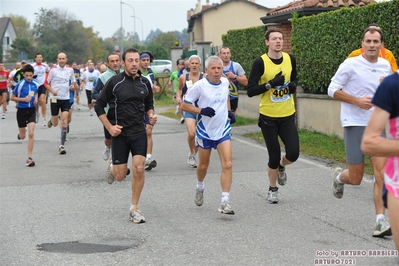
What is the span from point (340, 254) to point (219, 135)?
8.36 ft

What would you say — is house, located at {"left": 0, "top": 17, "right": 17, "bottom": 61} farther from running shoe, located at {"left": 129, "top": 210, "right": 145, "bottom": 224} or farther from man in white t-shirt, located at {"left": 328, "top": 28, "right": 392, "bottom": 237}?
man in white t-shirt, located at {"left": 328, "top": 28, "right": 392, "bottom": 237}

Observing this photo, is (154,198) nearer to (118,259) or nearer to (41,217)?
(41,217)

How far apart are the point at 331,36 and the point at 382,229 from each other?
30.3 ft

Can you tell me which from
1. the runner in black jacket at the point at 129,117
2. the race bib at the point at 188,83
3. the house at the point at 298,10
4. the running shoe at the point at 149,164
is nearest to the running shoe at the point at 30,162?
the running shoe at the point at 149,164

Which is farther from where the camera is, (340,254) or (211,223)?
(211,223)

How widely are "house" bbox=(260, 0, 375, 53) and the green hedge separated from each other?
457 mm

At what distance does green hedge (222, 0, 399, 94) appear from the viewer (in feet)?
43.1

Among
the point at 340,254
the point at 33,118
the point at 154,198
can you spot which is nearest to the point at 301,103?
the point at 33,118

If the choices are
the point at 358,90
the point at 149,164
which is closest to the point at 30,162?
the point at 149,164

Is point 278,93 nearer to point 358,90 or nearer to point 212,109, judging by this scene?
point 212,109

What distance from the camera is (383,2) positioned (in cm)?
1334

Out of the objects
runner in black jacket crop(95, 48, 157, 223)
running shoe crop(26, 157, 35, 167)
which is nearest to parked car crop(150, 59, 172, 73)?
running shoe crop(26, 157, 35, 167)

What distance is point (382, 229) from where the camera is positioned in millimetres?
7105

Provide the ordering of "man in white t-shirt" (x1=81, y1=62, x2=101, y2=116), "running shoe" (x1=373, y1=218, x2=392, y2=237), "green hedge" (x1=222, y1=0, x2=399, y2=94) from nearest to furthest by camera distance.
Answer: "running shoe" (x1=373, y1=218, x2=392, y2=237) → "green hedge" (x1=222, y1=0, x2=399, y2=94) → "man in white t-shirt" (x1=81, y1=62, x2=101, y2=116)
